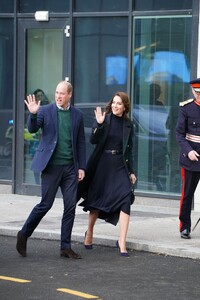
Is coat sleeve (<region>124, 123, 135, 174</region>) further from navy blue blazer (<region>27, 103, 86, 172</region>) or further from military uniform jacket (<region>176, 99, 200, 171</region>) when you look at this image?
military uniform jacket (<region>176, 99, 200, 171</region>)

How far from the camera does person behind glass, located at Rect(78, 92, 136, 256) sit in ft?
35.8

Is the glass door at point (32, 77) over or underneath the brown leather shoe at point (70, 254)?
over

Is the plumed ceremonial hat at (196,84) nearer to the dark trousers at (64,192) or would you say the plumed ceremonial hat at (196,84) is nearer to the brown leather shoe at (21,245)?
the dark trousers at (64,192)

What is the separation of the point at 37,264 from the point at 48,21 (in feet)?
20.4

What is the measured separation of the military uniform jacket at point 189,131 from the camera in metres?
11.6

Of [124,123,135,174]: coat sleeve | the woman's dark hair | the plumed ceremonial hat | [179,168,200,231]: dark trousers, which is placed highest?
the plumed ceremonial hat

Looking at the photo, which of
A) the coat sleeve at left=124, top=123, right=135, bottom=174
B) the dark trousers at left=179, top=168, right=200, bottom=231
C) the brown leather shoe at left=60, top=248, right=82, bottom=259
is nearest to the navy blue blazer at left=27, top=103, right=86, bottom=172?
the coat sleeve at left=124, top=123, right=135, bottom=174

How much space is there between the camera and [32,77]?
52.2 feet

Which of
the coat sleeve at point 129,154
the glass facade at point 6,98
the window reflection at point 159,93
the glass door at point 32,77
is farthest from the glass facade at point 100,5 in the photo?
the coat sleeve at point 129,154

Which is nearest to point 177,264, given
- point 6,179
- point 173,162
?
point 173,162

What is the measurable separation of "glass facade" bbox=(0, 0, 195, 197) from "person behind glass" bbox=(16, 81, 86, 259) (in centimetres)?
393

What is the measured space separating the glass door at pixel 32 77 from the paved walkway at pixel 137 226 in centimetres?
43

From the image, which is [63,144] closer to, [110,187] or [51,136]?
[51,136]

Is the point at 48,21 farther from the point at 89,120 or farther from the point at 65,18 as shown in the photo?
the point at 89,120
